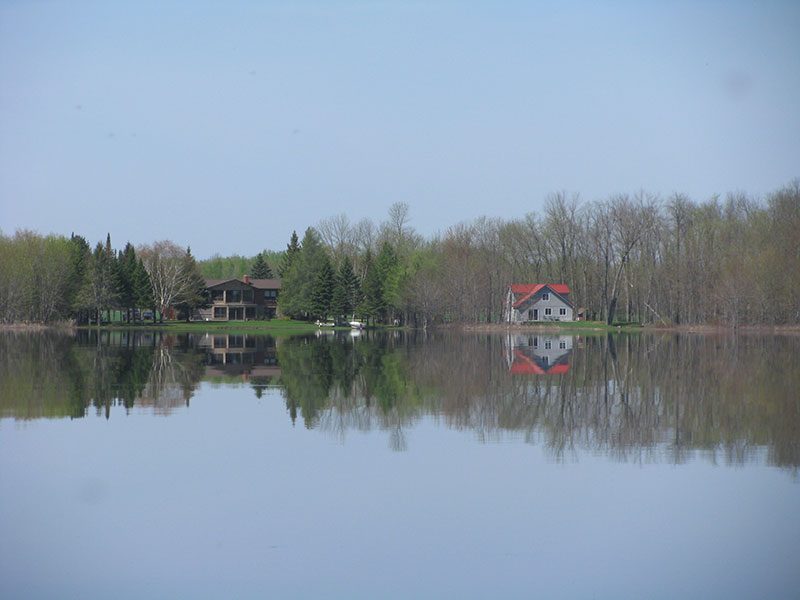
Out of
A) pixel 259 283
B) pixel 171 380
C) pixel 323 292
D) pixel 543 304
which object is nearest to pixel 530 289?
pixel 543 304

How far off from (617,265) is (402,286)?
19.3 metres

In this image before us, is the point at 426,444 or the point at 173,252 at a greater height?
the point at 173,252

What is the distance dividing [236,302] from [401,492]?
99876 millimetres

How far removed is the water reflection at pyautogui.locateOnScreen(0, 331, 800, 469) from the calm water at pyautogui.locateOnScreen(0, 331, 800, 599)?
13cm

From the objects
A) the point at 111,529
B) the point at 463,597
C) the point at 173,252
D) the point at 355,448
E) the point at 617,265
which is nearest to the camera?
the point at 463,597

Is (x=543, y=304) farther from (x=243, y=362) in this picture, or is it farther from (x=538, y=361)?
(x=243, y=362)

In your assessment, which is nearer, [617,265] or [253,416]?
[253,416]

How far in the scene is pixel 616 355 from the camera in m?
42.6

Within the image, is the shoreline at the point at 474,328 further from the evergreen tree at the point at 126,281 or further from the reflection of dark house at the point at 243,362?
the reflection of dark house at the point at 243,362

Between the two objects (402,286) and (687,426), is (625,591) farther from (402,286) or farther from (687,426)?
(402,286)

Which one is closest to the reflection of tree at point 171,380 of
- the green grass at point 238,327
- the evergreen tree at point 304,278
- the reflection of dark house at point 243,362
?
the reflection of dark house at point 243,362

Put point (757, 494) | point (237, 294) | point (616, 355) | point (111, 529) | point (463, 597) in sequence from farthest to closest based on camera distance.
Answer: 1. point (237, 294)
2. point (616, 355)
3. point (757, 494)
4. point (111, 529)
5. point (463, 597)

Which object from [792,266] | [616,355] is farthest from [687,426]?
[792,266]

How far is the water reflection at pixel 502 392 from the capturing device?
1752 cm
